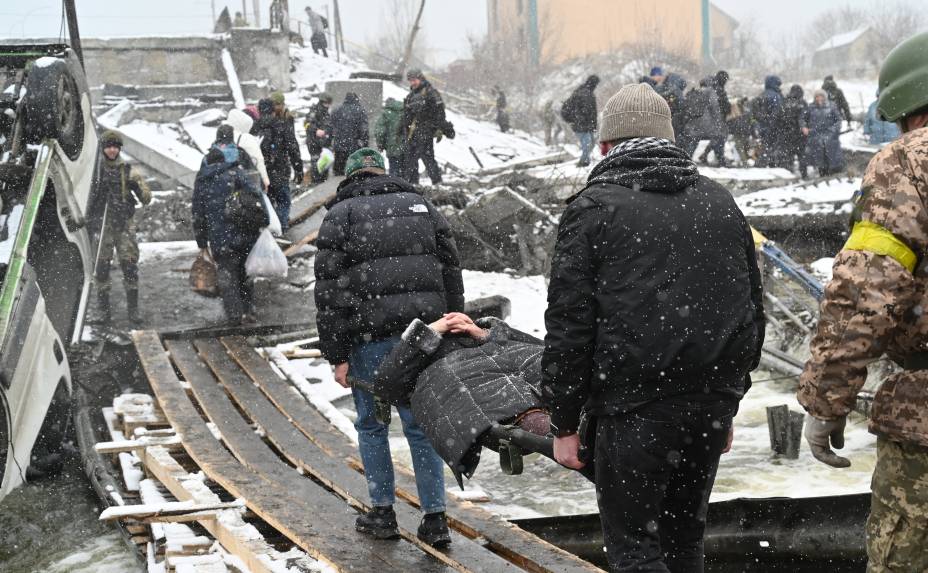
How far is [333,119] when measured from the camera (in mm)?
15484

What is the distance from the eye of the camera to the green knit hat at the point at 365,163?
5.23m

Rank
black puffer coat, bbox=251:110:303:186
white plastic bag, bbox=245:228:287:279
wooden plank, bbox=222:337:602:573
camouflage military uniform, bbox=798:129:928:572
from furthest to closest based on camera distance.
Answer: black puffer coat, bbox=251:110:303:186 < white plastic bag, bbox=245:228:287:279 < wooden plank, bbox=222:337:602:573 < camouflage military uniform, bbox=798:129:928:572

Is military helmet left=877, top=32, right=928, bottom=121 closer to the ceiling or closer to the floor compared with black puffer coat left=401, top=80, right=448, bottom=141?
closer to the ceiling

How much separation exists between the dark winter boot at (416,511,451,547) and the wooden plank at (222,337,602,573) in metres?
0.24

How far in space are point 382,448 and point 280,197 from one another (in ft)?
25.8

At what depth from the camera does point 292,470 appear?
21.8 feet

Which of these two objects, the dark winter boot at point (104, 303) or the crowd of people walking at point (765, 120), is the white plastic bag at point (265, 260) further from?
the crowd of people walking at point (765, 120)

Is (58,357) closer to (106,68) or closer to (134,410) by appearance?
(134,410)

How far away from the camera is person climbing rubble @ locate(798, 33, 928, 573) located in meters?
2.83

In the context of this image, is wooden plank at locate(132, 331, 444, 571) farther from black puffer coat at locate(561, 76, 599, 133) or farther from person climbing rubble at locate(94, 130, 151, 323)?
A: black puffer coat at locate(561, 76, 599, 133)

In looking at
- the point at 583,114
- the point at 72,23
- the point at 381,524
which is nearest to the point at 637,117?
the point at 381,524

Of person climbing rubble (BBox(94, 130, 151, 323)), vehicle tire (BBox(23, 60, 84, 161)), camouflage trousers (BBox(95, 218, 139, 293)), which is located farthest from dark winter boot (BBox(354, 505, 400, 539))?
camouflage trousers (BBox(95, 218, 139, 293))

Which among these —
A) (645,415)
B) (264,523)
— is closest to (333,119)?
(264,523)

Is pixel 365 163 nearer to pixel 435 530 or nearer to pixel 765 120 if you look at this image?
pixel 435 530
